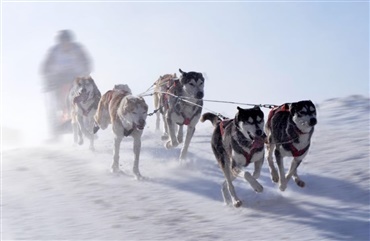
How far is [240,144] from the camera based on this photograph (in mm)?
7117

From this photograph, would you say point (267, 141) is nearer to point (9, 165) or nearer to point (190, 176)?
point (190, 176)

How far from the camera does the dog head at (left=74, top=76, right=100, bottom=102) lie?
463 inches

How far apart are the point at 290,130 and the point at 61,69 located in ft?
28.5

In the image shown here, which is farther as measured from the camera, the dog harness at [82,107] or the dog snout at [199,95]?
the dog harness at [82,107]

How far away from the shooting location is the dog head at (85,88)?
11758mm

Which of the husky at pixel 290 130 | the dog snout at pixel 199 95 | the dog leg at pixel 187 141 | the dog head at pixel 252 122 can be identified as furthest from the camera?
the dog leg at pixel 187 141

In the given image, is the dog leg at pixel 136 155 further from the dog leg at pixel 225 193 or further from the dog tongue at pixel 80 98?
the dog tongue at pixel 80 98

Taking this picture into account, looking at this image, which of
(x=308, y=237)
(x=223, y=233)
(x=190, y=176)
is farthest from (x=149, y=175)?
(x=308, y=237)

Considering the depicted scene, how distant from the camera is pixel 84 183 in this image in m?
9.34

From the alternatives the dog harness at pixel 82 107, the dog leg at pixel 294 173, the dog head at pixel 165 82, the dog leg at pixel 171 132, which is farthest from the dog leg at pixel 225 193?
the dog harness at pixel 82 107

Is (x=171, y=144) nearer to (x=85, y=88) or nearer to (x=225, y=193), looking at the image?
(x=85, y=88)

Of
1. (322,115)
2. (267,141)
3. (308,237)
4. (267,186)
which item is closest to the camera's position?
(308,237)

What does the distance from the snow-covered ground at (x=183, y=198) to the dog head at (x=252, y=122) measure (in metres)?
1.01

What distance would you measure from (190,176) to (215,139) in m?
1.84
